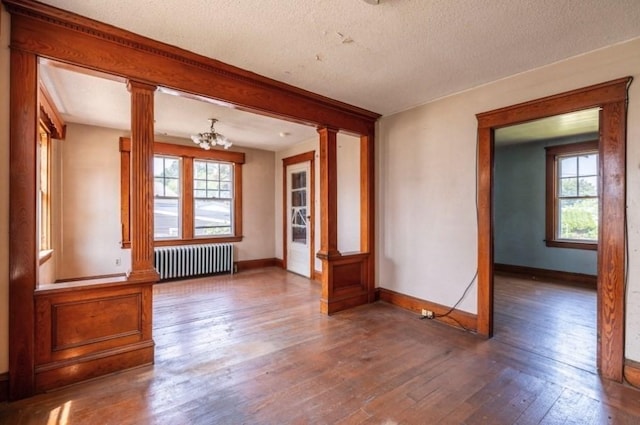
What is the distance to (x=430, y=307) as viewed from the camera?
11.9 ft

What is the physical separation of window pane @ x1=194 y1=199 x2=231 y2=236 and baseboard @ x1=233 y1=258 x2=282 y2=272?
706 mm

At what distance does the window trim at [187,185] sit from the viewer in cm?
506

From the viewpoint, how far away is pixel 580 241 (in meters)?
5.36

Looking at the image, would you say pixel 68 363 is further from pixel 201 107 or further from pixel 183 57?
pixel 201 107

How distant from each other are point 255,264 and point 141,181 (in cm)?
432

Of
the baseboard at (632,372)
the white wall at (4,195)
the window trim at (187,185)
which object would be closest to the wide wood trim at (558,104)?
the baseboard at (632,372)

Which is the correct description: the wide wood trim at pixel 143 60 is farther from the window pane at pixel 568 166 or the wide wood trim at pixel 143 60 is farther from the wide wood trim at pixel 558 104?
the window pane at pixel 568 166

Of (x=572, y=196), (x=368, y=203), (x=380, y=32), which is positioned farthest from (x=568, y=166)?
(x=380, y=32)

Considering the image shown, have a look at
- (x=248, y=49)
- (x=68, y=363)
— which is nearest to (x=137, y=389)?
(x=68, y=363)

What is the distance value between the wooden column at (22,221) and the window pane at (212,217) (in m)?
3.83

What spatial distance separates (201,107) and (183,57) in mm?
1333

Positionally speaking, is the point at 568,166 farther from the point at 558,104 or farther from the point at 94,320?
the point at 94,320

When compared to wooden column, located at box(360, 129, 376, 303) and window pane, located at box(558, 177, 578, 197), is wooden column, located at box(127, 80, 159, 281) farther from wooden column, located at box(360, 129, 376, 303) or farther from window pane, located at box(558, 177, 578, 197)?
window pane, located at box(558, 177, 578, 197)

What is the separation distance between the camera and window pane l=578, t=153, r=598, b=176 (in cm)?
525
